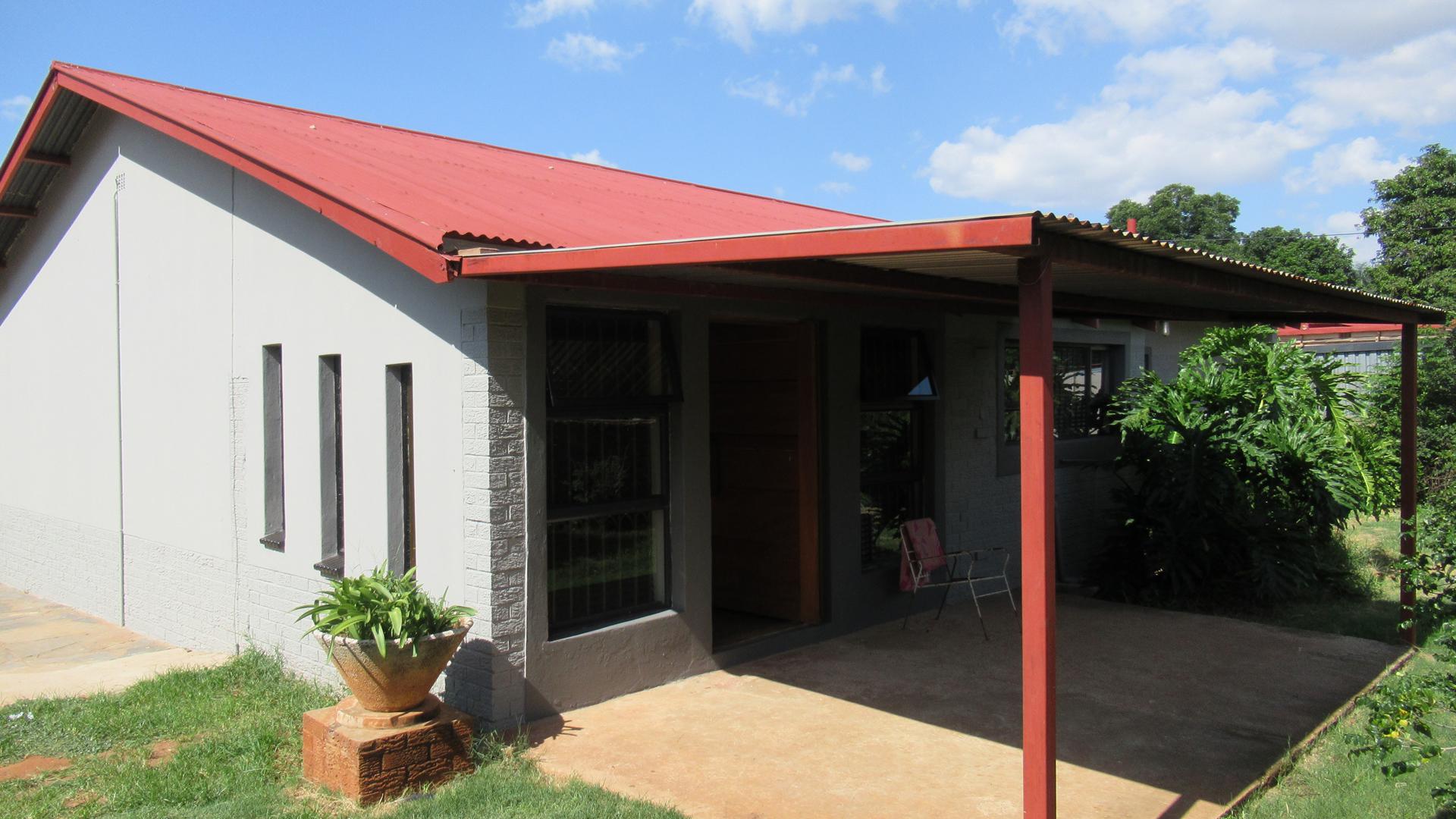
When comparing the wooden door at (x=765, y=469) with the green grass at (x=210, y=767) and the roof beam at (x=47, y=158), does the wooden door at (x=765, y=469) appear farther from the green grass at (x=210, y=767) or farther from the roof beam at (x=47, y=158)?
the roof beam at (x=47, y=158)

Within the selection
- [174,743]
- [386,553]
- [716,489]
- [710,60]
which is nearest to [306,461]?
[386,553]

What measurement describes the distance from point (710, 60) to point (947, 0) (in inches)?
263

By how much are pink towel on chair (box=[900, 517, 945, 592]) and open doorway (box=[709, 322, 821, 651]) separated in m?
0.74

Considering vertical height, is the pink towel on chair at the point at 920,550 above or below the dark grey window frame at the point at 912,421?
below

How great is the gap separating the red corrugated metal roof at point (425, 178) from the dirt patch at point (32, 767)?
298 cm

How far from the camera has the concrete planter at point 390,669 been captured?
16.1 feet

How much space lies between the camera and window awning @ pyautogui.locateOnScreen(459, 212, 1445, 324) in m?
3.74

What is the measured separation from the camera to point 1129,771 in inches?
206

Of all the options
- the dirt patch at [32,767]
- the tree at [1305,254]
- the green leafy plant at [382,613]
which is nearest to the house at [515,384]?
the green leafy plant at [382,613]

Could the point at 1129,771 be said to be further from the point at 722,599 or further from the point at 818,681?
the point at 722,599

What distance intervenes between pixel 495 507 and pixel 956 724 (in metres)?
2.75

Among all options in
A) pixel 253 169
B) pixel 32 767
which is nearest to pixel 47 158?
pixel 253 169

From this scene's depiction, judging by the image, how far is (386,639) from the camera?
196 inches

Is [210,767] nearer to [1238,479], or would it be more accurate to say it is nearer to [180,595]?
[180,595]
